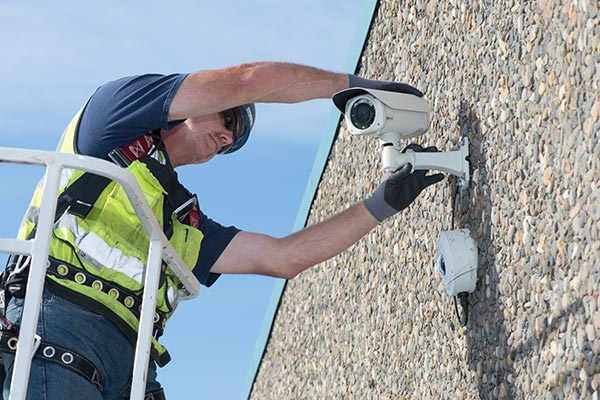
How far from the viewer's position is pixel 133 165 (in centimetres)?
390

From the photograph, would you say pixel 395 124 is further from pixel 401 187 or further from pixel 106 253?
pixel 106 253

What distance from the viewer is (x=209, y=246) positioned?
14.9 feet

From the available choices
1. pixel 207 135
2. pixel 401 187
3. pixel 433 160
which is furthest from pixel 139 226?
pixel 433 160

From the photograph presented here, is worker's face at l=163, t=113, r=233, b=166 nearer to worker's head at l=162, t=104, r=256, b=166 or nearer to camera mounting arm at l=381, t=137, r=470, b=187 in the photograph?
worker's head at l=162, t=104, r=256, b=166

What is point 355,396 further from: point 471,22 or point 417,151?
point 471,22

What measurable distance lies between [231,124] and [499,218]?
1.27 metres

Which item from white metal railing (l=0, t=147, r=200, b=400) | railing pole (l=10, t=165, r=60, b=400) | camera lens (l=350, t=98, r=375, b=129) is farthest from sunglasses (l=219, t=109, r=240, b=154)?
railing pole (l=10, t=165, r=60, b=400)

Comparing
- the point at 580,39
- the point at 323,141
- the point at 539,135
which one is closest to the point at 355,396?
the point at 323,141

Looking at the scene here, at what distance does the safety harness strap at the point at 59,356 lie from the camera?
349 cm

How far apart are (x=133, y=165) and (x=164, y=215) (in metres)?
0.26

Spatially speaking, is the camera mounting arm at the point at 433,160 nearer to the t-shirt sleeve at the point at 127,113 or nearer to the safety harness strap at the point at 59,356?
the t-shirt sleeve at the point at 127,113

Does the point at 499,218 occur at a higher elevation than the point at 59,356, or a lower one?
higher

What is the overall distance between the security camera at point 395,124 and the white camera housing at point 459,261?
258 millimetres

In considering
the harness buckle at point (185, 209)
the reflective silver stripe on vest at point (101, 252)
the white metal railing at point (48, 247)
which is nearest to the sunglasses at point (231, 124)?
the harness buckle at point (185, 209)
